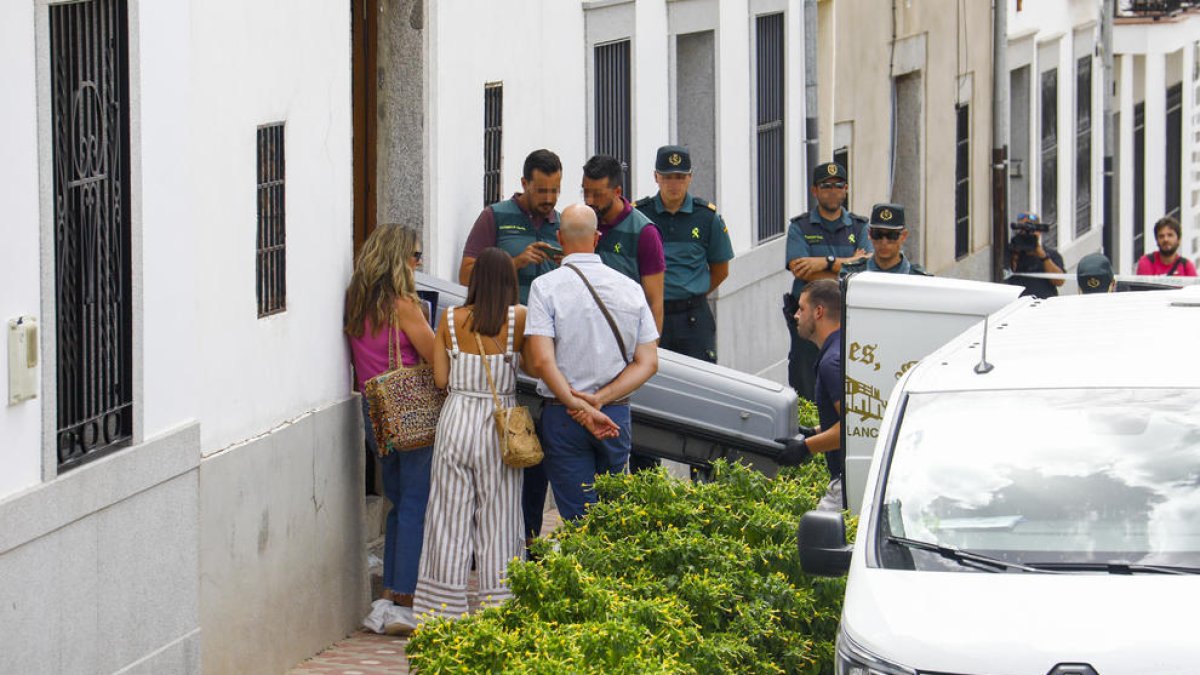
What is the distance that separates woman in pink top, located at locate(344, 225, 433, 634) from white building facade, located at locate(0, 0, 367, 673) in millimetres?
149

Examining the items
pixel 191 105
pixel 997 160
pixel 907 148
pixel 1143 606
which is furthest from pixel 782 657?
pixel 997 160

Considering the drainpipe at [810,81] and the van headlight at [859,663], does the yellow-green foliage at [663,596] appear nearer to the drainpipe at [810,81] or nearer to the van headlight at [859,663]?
the van headlight at [859,663]

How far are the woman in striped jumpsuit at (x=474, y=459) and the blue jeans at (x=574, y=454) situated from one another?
180 millimetres

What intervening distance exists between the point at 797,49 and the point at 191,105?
1098cm

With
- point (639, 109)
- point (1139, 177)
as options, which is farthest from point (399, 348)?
point (1139, 177)

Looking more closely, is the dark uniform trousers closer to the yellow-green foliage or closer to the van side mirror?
the yellow-green foliage

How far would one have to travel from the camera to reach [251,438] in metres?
9.16

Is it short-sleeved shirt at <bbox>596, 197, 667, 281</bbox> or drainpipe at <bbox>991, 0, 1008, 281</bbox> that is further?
drainpipe at <bbox>991, 0, 1008, 281</bbox>

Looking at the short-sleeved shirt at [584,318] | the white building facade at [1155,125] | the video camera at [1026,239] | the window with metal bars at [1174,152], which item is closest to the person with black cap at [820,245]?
the short-sleeved shirt at [584,318]

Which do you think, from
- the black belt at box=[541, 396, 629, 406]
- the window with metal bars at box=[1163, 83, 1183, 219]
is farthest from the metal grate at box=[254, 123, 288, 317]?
the window with metal bars at box=[1163, 83, 1183, 219]

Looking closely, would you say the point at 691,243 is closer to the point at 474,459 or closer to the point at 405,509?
the point at 405,509

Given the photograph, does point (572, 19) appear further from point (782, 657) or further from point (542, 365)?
point (782, 657)

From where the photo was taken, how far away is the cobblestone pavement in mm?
9477

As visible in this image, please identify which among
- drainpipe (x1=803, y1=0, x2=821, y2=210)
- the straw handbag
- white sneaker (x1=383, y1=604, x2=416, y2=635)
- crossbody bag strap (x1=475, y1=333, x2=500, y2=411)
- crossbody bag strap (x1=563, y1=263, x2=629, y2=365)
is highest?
drainpipe (x1=803, y1=0, x2=821, y2=210)
